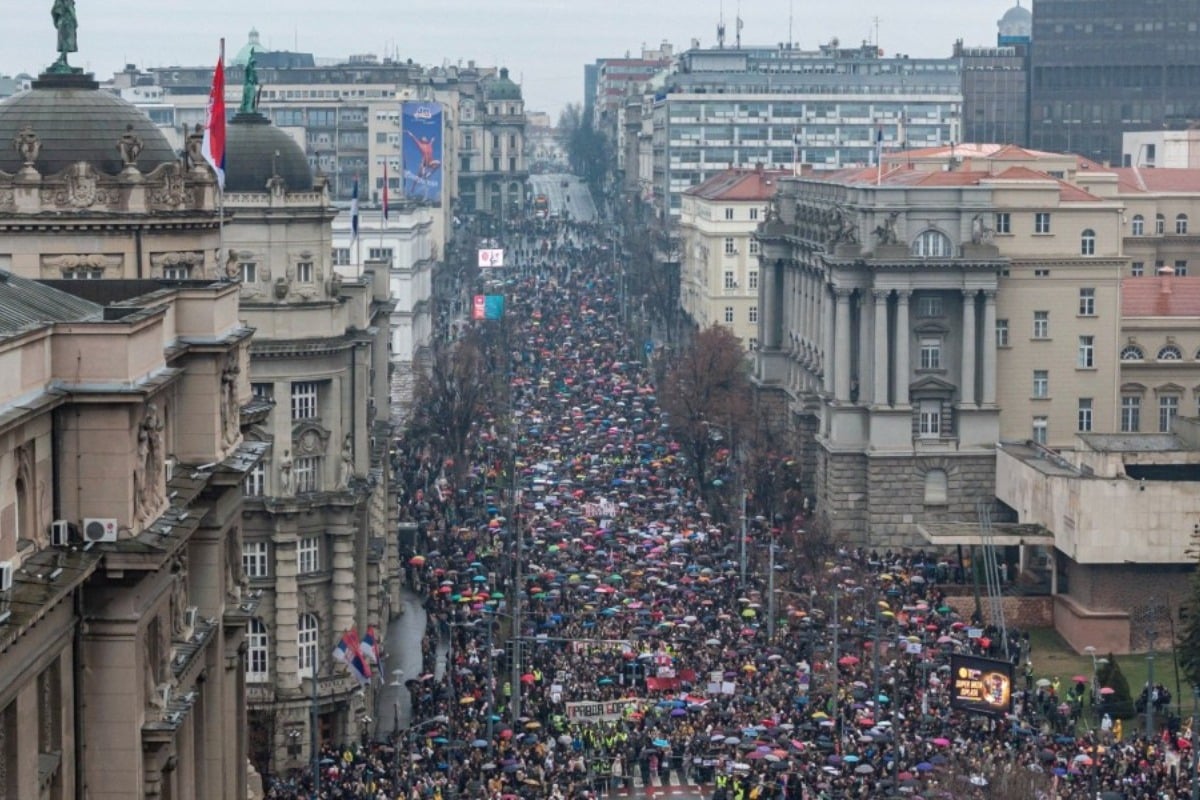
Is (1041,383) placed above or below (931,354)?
below

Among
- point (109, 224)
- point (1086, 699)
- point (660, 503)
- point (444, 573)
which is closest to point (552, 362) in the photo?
point (660, 503)

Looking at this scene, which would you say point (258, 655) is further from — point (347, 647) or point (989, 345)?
point (989, 345)

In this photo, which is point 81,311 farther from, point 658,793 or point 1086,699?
point 1086,699

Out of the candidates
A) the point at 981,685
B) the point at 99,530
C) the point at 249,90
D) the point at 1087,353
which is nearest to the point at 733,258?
the point at 1087,353

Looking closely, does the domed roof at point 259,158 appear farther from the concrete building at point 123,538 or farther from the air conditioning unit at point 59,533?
the air conditioning unit at point 59,533

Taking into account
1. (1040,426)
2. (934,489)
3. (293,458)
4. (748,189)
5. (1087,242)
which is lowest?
(934,489)

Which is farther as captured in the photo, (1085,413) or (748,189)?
→ (748,189)
